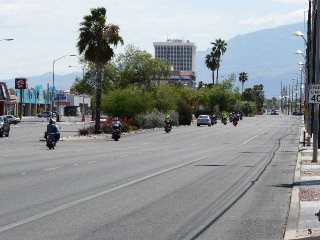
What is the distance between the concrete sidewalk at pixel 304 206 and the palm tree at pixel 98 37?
1411 inches

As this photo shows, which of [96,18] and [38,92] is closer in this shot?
[96,18]

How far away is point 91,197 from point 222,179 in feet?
23.0

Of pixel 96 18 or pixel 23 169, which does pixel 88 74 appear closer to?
pixel 96 18

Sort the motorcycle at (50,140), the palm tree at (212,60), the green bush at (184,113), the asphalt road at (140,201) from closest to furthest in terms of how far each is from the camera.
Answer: the asphalt road at (140,201)
the motorcycle at (50,140)
the green bush at (184,113)
the palm tree at (212,60)

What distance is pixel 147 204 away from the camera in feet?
53.7

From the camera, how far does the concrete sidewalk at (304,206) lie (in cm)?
1270

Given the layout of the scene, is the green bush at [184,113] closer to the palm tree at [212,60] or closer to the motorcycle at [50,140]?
the palm tree at [212,60]

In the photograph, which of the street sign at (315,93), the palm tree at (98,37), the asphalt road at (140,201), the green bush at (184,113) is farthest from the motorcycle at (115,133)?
the green bush at (184,113)

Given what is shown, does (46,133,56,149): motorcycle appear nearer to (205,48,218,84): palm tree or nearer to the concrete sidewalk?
the concrete sidewalk

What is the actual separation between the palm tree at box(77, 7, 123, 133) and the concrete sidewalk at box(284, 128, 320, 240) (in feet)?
118

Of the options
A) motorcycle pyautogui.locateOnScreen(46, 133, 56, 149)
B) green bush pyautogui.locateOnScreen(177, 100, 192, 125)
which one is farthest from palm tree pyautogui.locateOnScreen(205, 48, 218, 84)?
motorcycle pyautogui.locateOnScreen(46, 133, 56, 149)

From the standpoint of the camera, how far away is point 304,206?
1670 centimetres

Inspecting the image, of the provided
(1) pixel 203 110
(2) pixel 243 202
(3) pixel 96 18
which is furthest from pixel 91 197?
(1) pixel 203 110

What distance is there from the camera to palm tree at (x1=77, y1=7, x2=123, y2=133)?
6262cm
